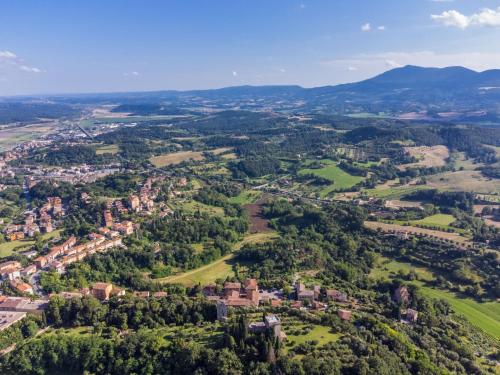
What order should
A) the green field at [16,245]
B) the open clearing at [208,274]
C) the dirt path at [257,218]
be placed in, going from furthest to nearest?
1. the dirt path at [257,218]
2. the green field at [16,245]
3. the open clearing at [208,274]

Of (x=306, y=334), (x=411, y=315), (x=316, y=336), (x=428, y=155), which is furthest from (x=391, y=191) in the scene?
(x=306, y=334)

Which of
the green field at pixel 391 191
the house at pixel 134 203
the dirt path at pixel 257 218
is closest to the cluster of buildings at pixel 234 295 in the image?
the dirt path at pixel 257 218

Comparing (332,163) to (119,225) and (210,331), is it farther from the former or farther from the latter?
(210,331)

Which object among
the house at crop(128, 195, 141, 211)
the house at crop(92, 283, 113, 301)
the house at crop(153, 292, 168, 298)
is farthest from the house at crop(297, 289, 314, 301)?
the house at crop(128, 195, 141, 211)

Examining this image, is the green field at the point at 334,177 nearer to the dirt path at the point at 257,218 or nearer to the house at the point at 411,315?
the dirt path at the point at 257,218

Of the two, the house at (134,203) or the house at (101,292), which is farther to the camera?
the house at (134,203)

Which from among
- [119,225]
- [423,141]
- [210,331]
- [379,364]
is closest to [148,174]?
[119,225]
